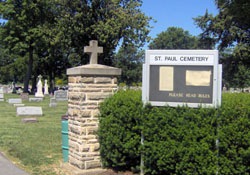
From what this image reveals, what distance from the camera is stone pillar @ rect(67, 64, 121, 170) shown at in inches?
264

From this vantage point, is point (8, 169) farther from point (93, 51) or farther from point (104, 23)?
point (104, 23)

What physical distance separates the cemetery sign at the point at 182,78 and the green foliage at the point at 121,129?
1.19ft

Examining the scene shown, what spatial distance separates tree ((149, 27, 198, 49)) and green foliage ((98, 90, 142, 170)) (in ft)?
306

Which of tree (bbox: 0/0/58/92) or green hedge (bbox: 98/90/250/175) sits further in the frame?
tree (bbox: 0/0/58/92)

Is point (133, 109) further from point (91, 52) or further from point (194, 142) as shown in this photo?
point (91, 52)

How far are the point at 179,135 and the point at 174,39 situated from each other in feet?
326

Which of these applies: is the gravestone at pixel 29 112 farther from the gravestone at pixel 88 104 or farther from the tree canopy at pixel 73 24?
the tree canopy at pixel 73 24

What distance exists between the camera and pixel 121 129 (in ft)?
20.0

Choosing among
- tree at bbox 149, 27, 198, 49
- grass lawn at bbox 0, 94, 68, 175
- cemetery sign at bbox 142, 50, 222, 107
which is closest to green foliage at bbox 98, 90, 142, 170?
cemetery sign at bbox 142, 50, 222, 107

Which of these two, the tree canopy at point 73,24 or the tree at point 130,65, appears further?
the tree at point 130,65

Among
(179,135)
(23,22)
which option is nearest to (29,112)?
(179,135)

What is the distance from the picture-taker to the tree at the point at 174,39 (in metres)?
100

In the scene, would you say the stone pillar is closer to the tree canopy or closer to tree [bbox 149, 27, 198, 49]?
the tree canopy

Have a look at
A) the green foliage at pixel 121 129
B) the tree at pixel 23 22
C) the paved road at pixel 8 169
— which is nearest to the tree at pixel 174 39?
the tree at pixel 23 22
